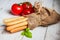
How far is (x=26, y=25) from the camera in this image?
97cm

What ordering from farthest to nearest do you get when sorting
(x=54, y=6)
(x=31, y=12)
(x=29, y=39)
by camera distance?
(x=54, y=6) < (x=31, y=12) < (x=29, y=39)

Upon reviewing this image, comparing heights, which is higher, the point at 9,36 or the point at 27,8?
the point at 27,8

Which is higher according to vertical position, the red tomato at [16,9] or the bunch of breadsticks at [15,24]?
the red tomato at [16,9]

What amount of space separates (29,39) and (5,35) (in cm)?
14

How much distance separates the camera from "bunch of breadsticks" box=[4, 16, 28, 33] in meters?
0.93

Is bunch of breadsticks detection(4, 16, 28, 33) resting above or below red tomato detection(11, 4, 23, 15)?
below

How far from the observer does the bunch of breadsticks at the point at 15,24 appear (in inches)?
36.6

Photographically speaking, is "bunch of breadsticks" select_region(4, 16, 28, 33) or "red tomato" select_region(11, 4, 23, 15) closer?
"bunch of breadsticks" select_region(4, 16, 28, 33)

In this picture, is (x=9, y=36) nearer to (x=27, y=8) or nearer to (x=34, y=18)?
(x=34, y=18)

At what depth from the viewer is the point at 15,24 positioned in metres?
0.94

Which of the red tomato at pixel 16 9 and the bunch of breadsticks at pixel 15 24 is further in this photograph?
the red tomato at pixel 16 9

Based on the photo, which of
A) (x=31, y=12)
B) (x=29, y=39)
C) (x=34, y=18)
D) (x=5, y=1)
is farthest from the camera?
(x=5, y=1)

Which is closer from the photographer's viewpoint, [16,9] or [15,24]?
[15,24]

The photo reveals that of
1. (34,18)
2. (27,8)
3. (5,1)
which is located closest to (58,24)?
(34,18)
